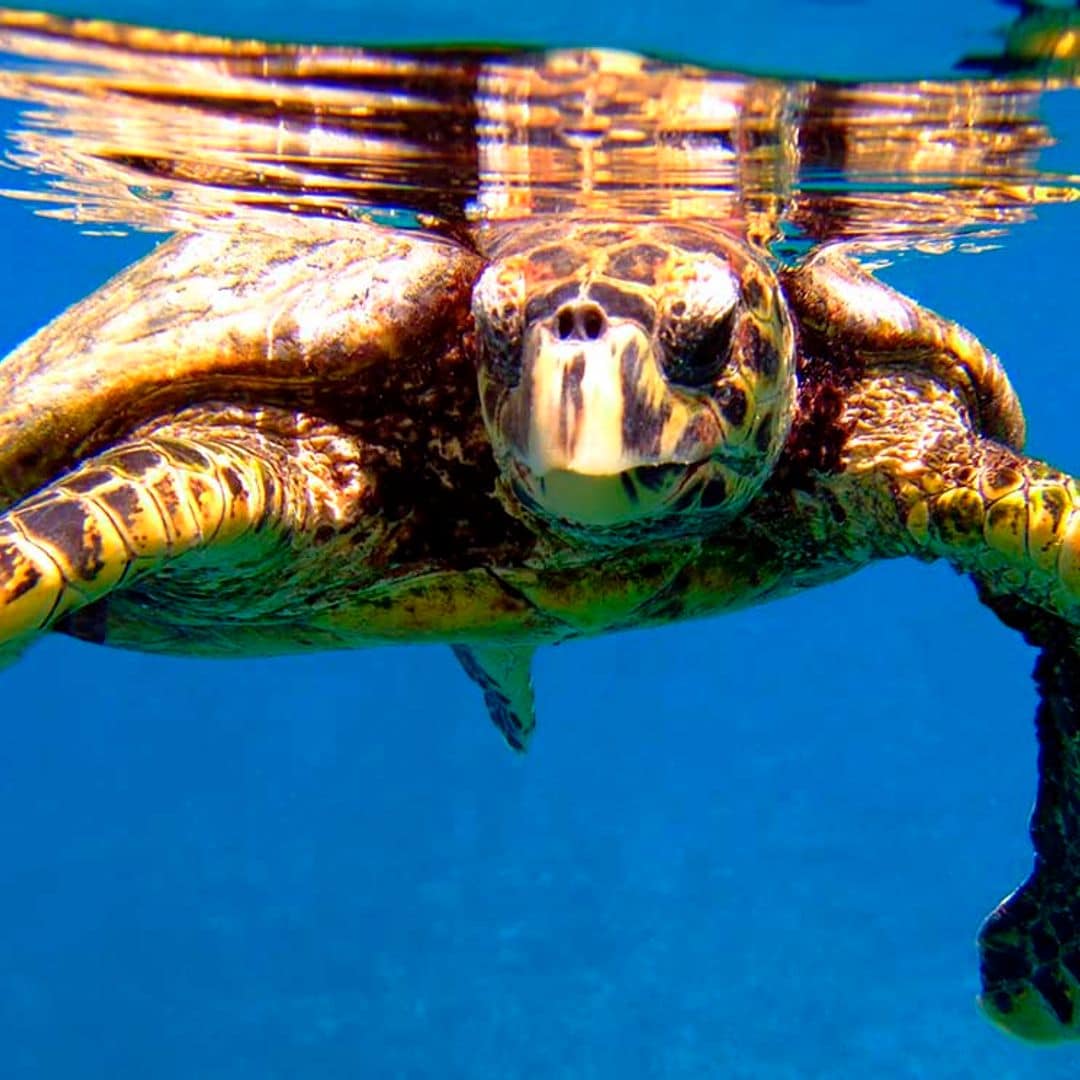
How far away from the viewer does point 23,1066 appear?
18.6 meters

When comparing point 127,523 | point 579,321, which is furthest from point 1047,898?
point 127,523

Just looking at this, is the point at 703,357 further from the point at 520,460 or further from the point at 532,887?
the point at 532,887

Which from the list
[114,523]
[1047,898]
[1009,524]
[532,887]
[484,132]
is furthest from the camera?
[532,887]

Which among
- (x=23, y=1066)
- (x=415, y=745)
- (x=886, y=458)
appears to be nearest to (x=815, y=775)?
(x=415, y=745)

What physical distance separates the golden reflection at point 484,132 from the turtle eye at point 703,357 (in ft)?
7.68

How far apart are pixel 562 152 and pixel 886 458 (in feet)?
10.3

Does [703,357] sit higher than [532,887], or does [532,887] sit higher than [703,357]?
[703,357]

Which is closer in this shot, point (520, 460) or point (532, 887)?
point (520, 460)

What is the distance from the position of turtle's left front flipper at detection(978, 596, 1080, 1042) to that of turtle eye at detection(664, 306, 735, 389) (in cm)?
216

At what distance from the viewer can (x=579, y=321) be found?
10.8 feet

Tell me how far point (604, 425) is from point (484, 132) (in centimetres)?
354

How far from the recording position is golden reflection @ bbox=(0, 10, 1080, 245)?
218 inches

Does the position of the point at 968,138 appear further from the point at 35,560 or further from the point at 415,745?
the point at 415,745

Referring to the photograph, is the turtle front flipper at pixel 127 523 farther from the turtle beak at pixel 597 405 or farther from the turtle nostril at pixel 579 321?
the turtle nostril at pixel 579 321
